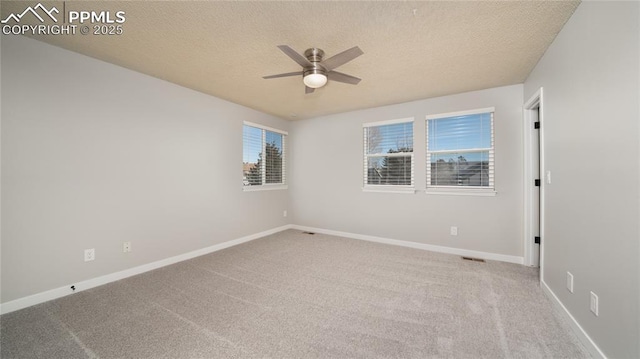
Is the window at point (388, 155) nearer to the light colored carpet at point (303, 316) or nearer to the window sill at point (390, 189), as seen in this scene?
the window sill at point (390, 189)

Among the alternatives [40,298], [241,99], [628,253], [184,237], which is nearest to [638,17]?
[628,253]

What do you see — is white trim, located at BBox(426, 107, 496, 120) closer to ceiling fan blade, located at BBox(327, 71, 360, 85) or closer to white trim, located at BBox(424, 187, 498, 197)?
white trim, located at BBox(424, 187, 498, 197)

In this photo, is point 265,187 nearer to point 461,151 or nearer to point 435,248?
point 435,248

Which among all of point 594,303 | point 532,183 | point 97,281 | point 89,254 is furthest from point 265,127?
point 594,303

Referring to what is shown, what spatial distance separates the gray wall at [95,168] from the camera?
6.98 ft

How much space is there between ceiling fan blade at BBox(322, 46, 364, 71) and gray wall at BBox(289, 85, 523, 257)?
7.56 feet

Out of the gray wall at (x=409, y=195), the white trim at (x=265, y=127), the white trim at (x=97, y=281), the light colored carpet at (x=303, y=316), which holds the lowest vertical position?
the light colored carpet at (x=303, y=316)

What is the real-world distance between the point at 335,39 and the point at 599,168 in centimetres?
218

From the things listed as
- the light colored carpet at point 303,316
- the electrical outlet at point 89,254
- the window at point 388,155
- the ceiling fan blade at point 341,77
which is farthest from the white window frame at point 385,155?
the electrical outlet at point 89,254

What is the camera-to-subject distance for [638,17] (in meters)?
1.21

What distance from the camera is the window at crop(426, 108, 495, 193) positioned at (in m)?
3.48

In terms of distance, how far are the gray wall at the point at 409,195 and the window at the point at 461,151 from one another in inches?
4.3

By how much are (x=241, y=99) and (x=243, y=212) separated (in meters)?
2.00

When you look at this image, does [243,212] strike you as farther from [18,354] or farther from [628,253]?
[628,253]
